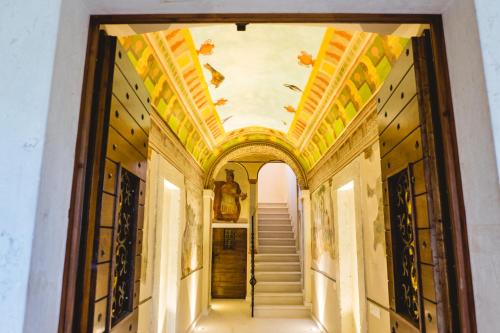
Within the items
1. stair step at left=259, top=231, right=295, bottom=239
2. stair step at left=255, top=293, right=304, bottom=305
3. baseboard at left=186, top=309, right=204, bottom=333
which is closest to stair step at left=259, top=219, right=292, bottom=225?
stair step at left=259, top=231, right=295, bottom=239

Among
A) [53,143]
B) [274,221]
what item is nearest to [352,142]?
[53,143]

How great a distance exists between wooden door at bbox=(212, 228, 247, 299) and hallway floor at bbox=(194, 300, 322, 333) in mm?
2228

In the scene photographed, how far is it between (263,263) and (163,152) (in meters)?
8.10

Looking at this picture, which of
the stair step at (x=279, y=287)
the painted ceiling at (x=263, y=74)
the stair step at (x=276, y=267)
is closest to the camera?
the painted ceiling at (x=263, y=74)

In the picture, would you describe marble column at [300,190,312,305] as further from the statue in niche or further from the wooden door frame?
the wooden door frame

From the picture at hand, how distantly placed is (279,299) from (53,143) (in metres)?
10.2

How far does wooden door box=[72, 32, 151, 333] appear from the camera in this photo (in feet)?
5.64

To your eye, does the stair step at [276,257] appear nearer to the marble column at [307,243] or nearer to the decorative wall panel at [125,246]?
the marble column at [307,243]

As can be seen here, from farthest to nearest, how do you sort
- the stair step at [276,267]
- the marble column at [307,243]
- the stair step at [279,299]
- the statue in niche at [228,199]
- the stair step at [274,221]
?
the stair step at [274,221], the statue in niche at [228,199], the stair step at [276,267], the stair step at [279,299], the marble column at [307,243]

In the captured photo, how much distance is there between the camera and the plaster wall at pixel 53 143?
128cm

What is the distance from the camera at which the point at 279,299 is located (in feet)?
35.0

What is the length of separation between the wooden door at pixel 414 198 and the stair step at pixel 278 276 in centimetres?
984

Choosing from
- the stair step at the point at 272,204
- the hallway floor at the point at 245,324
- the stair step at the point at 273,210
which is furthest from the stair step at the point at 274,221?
the hallway floor at the point at 245,324

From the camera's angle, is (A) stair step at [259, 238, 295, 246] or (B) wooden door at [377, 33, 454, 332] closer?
(B) wooden door at [377, 33, 454, 332]
